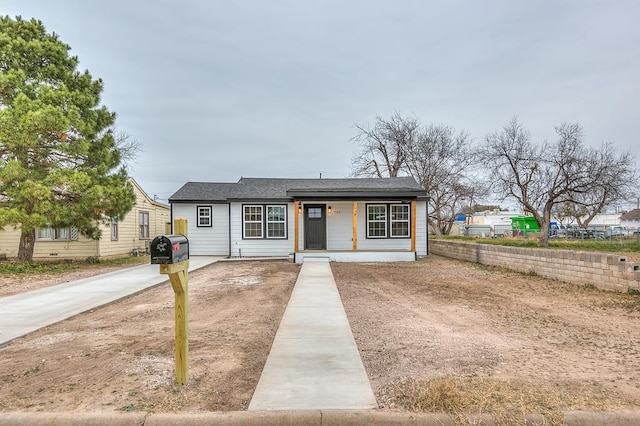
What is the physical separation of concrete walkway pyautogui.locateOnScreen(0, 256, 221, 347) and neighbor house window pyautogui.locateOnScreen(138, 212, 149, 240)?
10.3 meters

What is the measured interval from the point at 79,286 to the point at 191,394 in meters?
8.23

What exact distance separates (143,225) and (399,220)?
14.6m

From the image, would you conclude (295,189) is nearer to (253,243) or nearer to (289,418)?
(253,243)

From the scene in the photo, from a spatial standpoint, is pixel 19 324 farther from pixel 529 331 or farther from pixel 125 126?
pixel 125 126

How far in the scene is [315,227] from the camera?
57.6 feet

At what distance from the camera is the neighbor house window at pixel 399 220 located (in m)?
17.2

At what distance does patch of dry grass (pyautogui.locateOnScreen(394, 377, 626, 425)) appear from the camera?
273 cm

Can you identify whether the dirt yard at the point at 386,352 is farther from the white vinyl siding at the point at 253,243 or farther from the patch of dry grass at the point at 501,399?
the white vinyl siding at the point at 253,243

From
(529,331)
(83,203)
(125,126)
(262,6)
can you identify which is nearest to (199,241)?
(83,203)

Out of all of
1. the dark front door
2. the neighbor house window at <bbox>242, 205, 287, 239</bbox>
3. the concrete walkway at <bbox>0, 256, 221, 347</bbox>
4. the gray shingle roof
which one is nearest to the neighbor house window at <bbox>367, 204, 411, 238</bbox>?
the gray shingle roof

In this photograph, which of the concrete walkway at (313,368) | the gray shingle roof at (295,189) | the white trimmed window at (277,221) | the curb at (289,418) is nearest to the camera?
the curb at (289,418)

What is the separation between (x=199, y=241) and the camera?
18.1m

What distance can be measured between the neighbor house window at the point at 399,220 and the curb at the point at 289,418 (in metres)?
14.6

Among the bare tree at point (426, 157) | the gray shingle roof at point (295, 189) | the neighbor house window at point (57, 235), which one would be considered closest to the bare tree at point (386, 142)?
the bare tree at point (426, 157)
